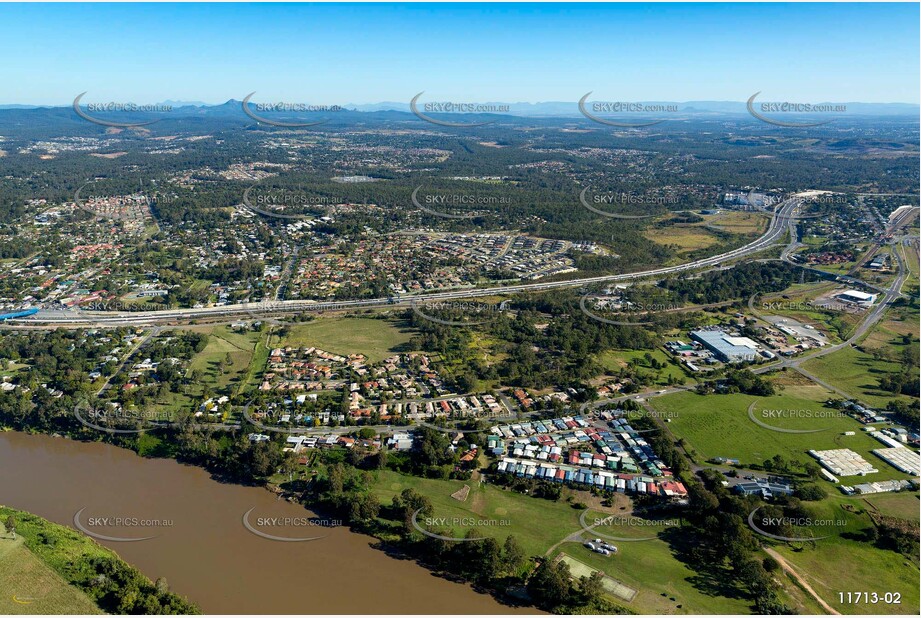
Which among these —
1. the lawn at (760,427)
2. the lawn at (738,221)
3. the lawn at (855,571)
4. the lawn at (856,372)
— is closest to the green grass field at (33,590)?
the lawn at (855,571)

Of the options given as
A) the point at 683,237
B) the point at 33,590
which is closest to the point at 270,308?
the point at 33,590

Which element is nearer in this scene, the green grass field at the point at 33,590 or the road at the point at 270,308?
the green grass field at the point at 33,590

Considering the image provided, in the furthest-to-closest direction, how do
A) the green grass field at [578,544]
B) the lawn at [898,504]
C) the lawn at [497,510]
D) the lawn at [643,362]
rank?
the lawn at [643,362] < the lawn at [898,504] < the lawn at [497,510] < the green grass field at [578,544]

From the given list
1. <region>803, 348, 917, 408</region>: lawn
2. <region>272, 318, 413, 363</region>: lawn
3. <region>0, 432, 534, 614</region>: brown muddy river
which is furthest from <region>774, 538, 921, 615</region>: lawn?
<region>272, 318, 413, 363</region>: lawn

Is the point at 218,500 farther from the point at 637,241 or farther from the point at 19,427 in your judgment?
the point at 637,241

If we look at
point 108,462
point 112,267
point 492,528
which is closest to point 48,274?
point 112,267

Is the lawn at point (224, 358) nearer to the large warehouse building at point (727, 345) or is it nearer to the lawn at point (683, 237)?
the large warehouse building at point (727, 345)
